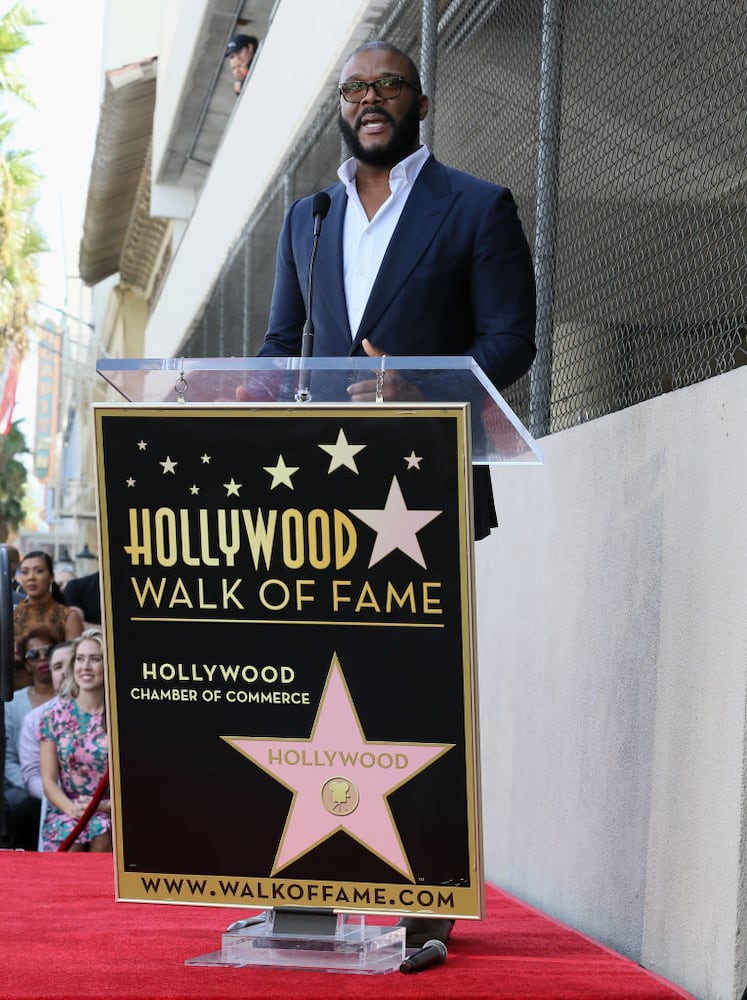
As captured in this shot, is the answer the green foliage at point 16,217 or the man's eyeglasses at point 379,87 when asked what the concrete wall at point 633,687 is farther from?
the green foliage at point 16,217

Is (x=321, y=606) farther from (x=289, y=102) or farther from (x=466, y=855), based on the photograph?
(x=289, y=102)

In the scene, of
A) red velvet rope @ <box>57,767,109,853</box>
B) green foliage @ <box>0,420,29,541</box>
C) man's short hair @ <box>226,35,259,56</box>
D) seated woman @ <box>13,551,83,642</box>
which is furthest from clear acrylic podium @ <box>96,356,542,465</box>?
green foliage @ <box>0,420,29,541</box>

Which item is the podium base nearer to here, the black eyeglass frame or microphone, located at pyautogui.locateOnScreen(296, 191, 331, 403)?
microphone, located at pyautogui.locateOnScreen(296, 191, 331, 403)

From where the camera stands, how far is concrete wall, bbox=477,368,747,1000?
3.10 metres

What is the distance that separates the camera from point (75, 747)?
21.8 feet

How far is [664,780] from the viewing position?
11.2 ft

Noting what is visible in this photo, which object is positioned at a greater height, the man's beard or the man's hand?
the man's beard

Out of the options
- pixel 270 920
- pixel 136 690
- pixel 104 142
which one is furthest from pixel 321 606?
pixel 104 142

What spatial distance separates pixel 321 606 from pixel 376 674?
0.18m

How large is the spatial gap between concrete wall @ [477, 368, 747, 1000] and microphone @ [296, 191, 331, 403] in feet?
2.99

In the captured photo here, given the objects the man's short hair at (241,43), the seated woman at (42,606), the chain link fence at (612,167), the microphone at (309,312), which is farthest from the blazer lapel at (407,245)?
the man's short hair at (241,43)

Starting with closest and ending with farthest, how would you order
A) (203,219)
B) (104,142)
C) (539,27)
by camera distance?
1. (539,27)
2. (203,219)
3. (104,142)

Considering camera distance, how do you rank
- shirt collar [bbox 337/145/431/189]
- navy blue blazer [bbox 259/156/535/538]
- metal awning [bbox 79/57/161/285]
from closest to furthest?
navy blue blazer [bbox 259/156/535/538]
shirt collar [bbox 337/145/431/189]
metal awning [bbox 79/57/161/285]

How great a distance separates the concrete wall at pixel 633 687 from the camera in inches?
122
